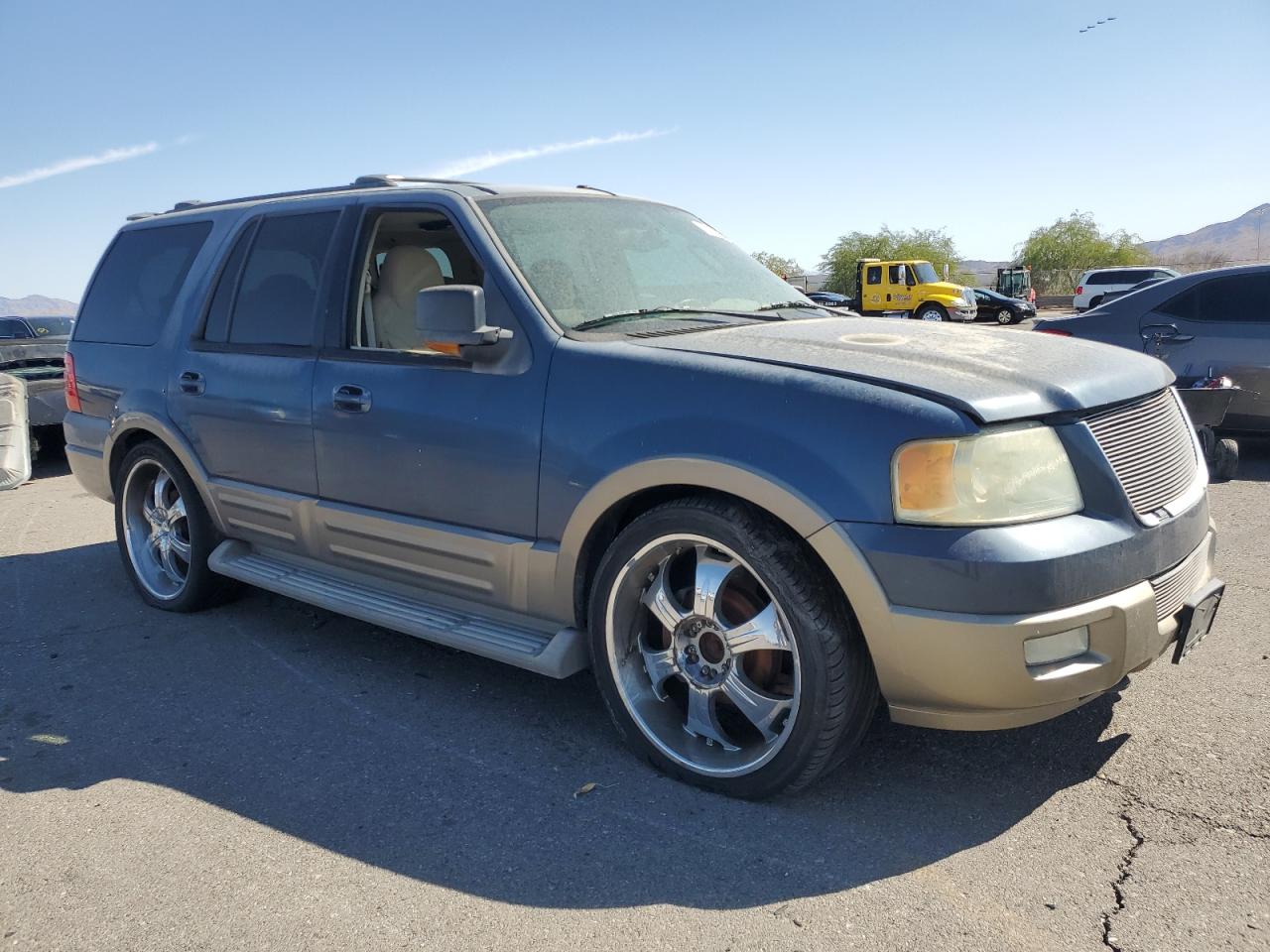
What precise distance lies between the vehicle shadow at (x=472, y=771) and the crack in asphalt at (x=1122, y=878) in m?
0.24

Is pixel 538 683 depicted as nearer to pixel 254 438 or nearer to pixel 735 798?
pixel 735 798

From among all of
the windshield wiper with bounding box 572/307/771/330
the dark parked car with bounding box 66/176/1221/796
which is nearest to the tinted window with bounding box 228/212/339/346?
the dark parked car with bounding box 66/176/1221/796

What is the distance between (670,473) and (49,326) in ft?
41.1

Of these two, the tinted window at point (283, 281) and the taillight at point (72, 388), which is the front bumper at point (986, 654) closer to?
the tinted window at point (283, 281)

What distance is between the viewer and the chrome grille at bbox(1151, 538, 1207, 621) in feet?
9.07

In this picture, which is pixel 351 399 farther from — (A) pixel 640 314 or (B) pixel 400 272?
(A) pixel 640 314

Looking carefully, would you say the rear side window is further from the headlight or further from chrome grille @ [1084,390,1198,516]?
chrome grille @ [1084,390,1198,516]

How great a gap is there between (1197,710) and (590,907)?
7.39ft

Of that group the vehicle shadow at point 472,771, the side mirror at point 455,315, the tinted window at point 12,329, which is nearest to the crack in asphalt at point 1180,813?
the vehicle shadow at point 472,771

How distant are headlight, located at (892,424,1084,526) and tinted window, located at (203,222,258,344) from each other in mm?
3299

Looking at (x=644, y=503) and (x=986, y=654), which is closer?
(x=986, y=654)

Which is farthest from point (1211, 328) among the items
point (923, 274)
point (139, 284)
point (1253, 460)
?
point (923, 274)

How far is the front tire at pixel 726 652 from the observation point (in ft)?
9.13

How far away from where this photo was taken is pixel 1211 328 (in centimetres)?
758
